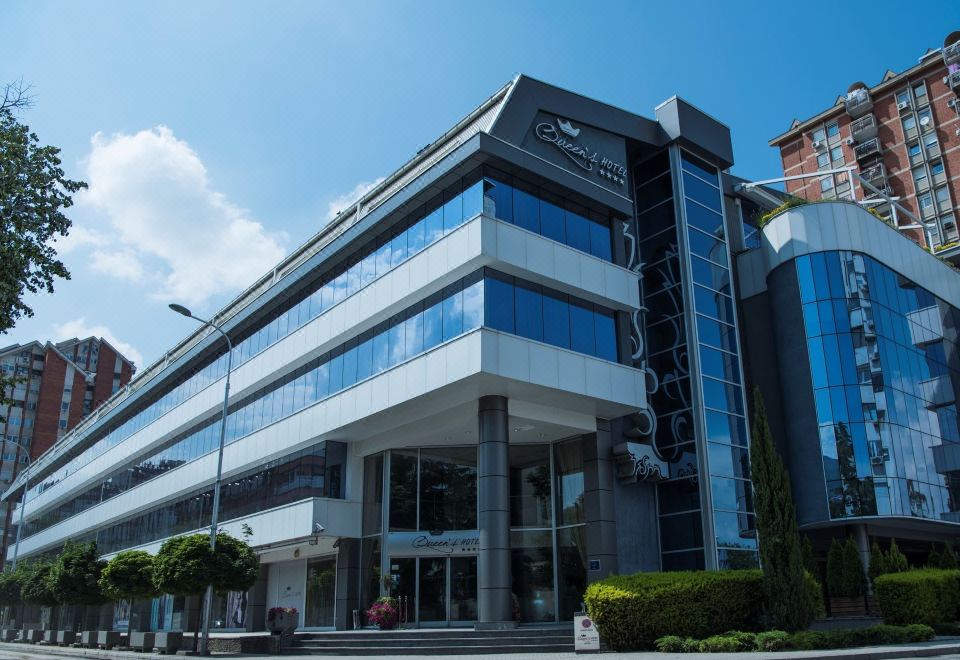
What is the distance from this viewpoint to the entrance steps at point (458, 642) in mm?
22562

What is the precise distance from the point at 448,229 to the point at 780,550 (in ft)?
47.5

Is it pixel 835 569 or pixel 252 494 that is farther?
pixel 252 494

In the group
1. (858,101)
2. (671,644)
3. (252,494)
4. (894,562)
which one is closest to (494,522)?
(671,644)

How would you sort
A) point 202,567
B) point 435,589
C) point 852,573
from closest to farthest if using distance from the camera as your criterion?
point 202,567 < point 435,589 < point 852,573

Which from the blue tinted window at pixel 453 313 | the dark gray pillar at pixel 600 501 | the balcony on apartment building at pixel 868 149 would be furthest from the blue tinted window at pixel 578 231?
the balcony on apartment building at pixel 868 149

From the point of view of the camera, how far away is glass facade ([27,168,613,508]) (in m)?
27.4

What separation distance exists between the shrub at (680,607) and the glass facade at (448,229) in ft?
41.6

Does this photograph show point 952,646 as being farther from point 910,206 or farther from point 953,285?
point 910,206

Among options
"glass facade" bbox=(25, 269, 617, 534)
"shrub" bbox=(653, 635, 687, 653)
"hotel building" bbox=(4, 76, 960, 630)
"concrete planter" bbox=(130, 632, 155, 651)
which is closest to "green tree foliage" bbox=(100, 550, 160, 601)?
"concrete planter" bbox=(130, 632, 155, 651)

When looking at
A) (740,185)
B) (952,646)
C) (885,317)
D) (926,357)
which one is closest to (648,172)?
(740,185)

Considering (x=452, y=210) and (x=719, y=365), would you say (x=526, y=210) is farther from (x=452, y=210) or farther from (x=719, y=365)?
(x=719, y=365)

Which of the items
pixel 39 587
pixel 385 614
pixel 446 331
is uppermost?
pixel 446 331

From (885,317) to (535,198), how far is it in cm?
1645

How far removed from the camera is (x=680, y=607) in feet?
66.9
